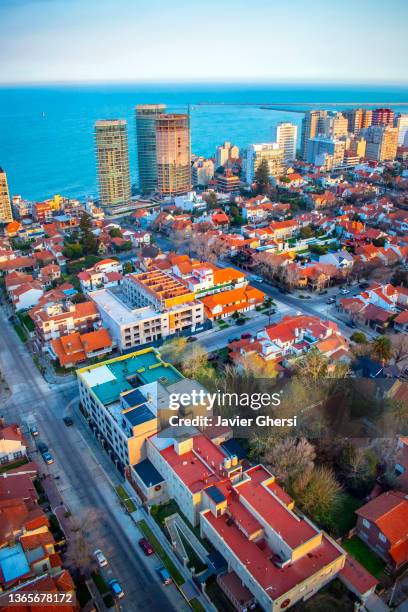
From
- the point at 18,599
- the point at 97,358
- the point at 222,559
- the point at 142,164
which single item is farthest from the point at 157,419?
the point at 142,164

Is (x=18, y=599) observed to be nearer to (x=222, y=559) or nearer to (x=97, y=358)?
(x=222, y=559)

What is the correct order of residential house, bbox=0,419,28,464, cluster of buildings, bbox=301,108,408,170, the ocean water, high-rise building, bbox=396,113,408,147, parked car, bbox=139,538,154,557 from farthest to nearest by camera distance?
high-rise building, bbox=396,113,408,147 < the ocean water < cluster of buildings, bbox=301,108,408,170 < residential house, bbox=0,419,28,464 < parked car, bbox=139,538,154,557

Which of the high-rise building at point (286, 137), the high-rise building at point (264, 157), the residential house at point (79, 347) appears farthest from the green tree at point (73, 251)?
the high-rise building at point (286, 137)

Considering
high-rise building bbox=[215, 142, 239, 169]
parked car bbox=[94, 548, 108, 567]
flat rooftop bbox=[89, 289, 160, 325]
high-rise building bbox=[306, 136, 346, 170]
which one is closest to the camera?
parked car bbox=[94, 548, 108, 567]

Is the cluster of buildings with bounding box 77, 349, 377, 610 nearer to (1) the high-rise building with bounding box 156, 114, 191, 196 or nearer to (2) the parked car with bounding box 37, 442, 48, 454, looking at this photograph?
(2) the parked car with bounding box 37, 442, 48, 454

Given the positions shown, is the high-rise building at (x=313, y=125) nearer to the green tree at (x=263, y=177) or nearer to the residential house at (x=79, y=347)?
the green tree at (x=263, y=177)

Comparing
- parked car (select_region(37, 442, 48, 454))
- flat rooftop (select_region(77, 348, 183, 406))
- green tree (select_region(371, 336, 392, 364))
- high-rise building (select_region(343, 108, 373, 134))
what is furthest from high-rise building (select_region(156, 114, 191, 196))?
parked car (select_region(37, 442, 48, 454))
